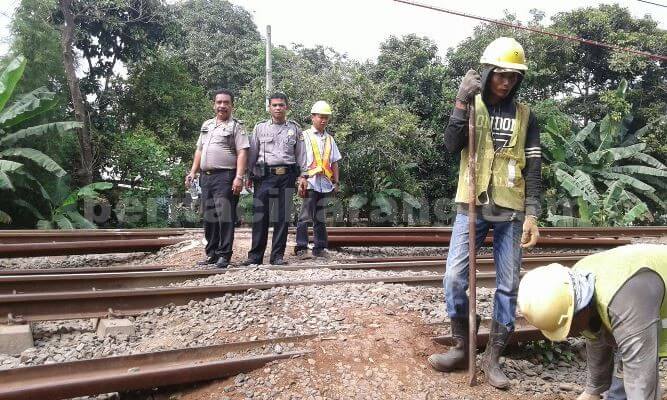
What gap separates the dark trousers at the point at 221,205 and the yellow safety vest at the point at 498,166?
3.19 metres

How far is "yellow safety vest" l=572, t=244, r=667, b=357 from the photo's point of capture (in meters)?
2.26

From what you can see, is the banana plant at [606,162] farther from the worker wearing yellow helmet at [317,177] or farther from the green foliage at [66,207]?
the green foliage at [66,207]

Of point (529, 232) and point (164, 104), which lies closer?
point (529, 232)

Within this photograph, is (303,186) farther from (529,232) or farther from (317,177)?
(529,232)

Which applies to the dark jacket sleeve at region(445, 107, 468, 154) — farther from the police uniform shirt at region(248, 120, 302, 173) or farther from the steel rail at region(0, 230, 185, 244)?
the steel rail at region(0, 230, 185, 244)

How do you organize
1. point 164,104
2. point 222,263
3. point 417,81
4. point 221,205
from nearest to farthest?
1. point 221,205
2. point 222,263
3. point 164,104
4. point 417,81

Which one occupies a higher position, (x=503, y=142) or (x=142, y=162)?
(x=142, y=162)

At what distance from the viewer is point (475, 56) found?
20.5m

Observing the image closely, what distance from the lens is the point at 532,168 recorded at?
3.47m

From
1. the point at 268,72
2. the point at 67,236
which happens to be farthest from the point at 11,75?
the point at 268,72

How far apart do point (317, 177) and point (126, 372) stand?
4203 millimetres

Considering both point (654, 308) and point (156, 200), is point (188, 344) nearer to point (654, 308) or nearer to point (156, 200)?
point (654, 308)

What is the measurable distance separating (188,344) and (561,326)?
245cm

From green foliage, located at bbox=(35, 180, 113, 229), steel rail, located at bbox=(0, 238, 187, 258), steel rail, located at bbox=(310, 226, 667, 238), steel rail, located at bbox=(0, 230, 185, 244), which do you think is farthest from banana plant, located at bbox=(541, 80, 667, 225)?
green foliage, located at bbox=(35, 180, 113, 229)
